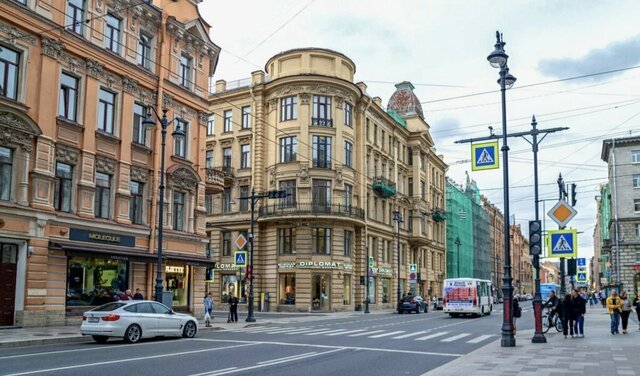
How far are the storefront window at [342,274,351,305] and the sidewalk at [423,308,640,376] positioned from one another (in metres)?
31.1

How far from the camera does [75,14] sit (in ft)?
85.2

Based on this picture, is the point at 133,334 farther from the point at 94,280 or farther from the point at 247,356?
the point at 94,280

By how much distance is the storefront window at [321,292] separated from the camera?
1882 inches

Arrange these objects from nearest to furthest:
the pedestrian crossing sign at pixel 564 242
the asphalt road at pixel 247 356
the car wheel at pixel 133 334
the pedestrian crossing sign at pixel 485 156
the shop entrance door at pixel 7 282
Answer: the asphalt road at pixel 247 356 < the pedestrian crossing sign at pixel 564 242 < the car wheel at pixel 133 334 < the pedestrian crossing sign at pixel 485 156 < the shop entrance door at pixel 7 282

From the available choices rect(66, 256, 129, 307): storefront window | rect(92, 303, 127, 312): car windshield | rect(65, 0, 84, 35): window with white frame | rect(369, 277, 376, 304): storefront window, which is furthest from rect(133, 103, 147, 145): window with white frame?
rect(369, 277, 376, 304): storefront window

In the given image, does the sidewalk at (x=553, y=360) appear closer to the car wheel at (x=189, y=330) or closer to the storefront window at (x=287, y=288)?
the car wheel at (x=189, y=330)

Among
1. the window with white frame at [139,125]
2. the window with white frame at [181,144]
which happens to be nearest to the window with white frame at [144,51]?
the window with white frame at [139,125]

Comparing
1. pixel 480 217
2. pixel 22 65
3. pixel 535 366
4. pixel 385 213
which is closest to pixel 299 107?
pixel 385 213

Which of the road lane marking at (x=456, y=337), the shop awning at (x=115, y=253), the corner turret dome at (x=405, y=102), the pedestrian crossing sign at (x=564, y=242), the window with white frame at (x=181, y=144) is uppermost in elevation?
the corner turret dome at (x=405, y=102)

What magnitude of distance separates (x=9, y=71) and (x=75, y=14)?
14.1ft

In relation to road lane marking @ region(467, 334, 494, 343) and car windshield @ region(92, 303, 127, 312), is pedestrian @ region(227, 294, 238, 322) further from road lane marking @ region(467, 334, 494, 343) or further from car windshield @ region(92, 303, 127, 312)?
road lane marking @ region(467, 334, 494, 343)

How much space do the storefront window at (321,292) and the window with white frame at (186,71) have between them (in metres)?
20.8

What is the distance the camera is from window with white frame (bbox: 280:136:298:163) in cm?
4941

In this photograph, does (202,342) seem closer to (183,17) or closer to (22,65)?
(22,65)
